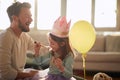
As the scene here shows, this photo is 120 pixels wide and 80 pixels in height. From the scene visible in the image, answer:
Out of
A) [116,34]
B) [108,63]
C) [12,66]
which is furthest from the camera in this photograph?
[116,34]

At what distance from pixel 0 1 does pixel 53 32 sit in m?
4.24

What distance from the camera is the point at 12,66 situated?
77.2 inches

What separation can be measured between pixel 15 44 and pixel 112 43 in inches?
105

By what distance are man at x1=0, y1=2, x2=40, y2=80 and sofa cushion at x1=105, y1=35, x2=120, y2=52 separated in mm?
2464

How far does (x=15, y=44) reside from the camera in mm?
1962

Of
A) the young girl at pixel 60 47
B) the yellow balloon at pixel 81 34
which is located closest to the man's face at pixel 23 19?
the young girl at pixel 60 47

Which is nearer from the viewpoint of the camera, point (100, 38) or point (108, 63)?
point (108, 63)

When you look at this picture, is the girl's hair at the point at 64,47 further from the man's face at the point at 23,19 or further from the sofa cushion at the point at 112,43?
the sofa cushion at the point at 112,43

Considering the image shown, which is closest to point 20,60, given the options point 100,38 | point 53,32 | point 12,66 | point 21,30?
point 12,66

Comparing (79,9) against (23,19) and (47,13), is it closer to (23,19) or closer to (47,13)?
(47,13)

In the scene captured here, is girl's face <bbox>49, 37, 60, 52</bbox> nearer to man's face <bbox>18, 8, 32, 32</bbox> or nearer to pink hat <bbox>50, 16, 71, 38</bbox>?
pink hat <bbox>50, 16, 71, 38</bbox>

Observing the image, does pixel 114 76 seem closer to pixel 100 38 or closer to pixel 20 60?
pixel 100 38

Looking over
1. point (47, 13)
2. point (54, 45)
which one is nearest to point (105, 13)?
point (47, 13)

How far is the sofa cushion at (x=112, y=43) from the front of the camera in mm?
4242
